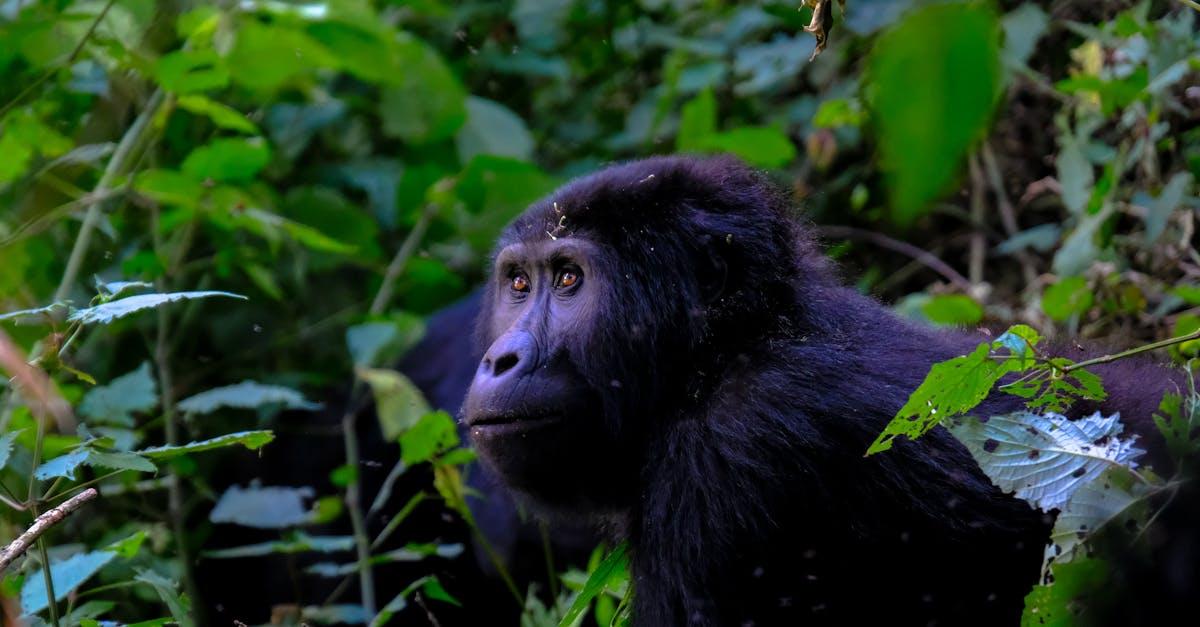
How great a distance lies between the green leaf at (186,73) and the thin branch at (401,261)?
4.28 ft

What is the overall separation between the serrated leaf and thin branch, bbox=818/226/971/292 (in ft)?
9.81

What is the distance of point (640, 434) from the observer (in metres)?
2.85

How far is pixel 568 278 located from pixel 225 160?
1477 mm

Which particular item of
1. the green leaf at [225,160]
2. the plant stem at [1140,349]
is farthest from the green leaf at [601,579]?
the green leaf at [225,160]

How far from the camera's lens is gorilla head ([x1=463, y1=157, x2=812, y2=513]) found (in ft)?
9.20

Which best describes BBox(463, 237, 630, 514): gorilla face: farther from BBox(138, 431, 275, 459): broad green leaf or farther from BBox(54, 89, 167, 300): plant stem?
BBox(54, 89, 167, 300): plant stem

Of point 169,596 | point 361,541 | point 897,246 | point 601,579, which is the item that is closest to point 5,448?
point 169,596

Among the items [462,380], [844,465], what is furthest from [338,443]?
[844,465]

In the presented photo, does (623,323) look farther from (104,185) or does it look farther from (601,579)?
(104,185)

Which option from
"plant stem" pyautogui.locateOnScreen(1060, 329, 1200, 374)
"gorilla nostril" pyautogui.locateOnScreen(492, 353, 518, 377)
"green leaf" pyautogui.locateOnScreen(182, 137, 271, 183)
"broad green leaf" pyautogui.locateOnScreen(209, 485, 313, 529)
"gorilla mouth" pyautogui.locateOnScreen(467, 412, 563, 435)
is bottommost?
"broad green leaf" pyautogui.locateOnScreen(209, 485, 313, 529)

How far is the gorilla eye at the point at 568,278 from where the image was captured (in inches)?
119

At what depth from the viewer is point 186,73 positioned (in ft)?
11.7

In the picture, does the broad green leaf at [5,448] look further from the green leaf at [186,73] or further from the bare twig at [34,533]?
the green leaf at [186,73]

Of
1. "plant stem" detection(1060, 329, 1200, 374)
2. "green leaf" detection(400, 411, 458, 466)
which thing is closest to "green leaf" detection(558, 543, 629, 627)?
"green leaf" detection(400, 411, 458, 466)
